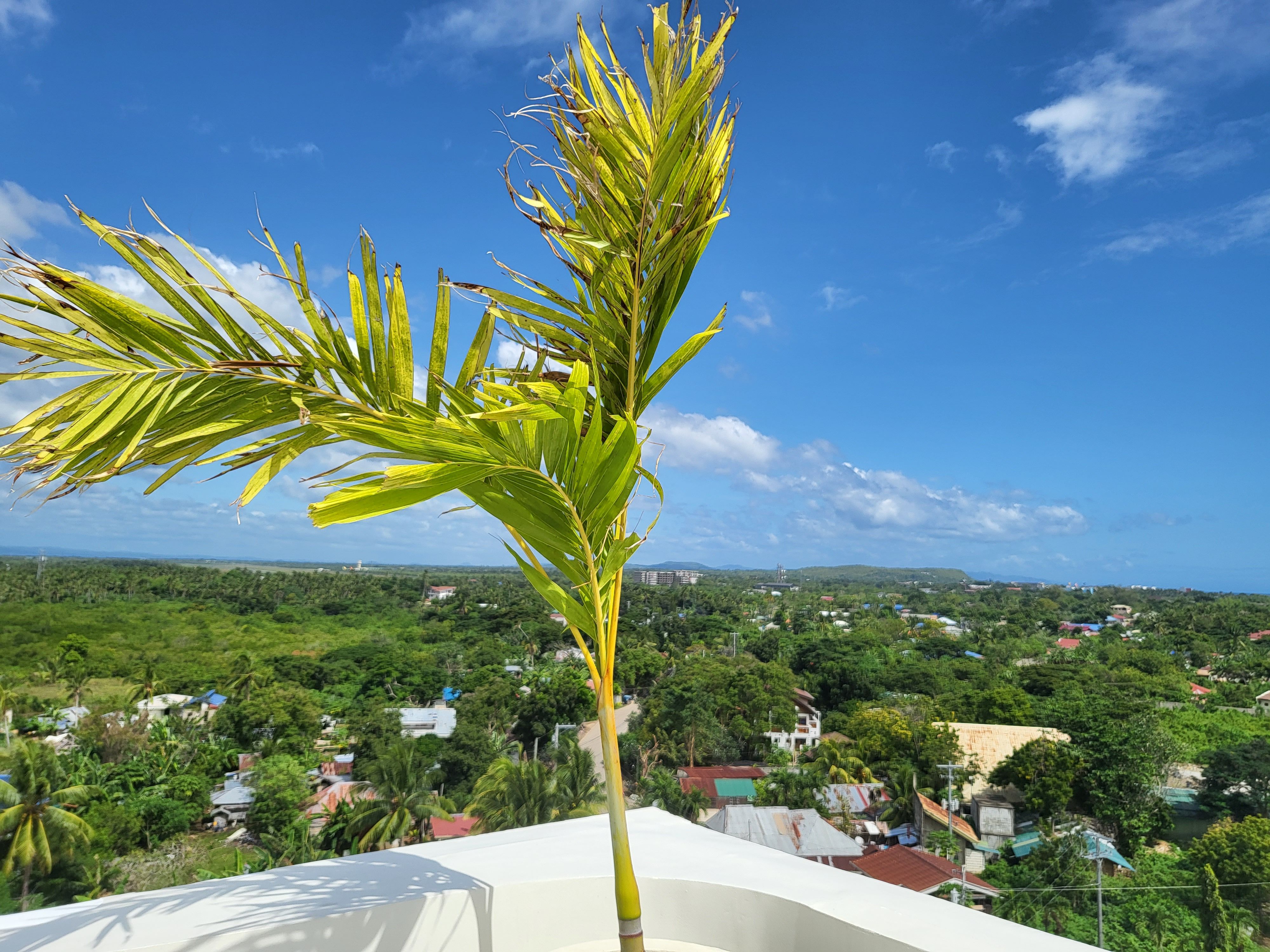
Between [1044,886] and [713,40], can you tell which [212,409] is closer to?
[713,40]

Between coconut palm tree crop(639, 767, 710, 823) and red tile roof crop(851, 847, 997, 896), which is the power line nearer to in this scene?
red tile roof crop(851, 847, 997, 896)

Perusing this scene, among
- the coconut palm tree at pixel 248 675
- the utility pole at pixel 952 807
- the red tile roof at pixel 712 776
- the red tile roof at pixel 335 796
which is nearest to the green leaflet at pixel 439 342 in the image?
the utility pole at pixel 952 807

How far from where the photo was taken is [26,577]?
30.0 metres

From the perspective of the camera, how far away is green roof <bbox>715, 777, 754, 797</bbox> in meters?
19.8

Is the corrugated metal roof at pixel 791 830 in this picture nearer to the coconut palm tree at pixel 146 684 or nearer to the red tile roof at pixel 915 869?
the red tile roof at pixel 915 869

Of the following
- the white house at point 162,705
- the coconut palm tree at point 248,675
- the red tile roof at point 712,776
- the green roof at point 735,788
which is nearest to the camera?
the green roof at point 735,788

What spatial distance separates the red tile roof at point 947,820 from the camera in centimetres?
1744

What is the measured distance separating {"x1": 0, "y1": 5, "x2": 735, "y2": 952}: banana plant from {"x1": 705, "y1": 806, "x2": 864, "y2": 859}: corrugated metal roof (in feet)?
50.5

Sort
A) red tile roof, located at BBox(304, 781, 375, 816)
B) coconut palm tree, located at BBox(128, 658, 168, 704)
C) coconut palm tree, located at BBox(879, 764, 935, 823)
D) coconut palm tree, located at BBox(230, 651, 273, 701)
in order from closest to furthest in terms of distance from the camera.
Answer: red tile roof, located at BBox(304, 781, 375, 816), coconut palm tree, located at BBox(879, 764, 935, 823), coconut palm tree, located at BBox(128, 658, 168, 704), coconut palm tree, located at BBox(230, 651, 273, 701)

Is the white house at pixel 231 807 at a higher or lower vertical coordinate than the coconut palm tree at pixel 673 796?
lower

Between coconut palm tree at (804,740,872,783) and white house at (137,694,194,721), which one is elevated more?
white house at (137,694,194,721)

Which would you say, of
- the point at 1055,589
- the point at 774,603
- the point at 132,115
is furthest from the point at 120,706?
the point at 1055,589

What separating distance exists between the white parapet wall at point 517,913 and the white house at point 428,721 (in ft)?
68.6

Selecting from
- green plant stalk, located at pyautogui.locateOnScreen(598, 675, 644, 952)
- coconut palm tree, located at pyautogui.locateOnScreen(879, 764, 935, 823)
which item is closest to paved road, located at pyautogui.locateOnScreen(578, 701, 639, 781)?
coconut palm tree, located at pyautogui.locateOnScreen(879, 764, 935, 823)
